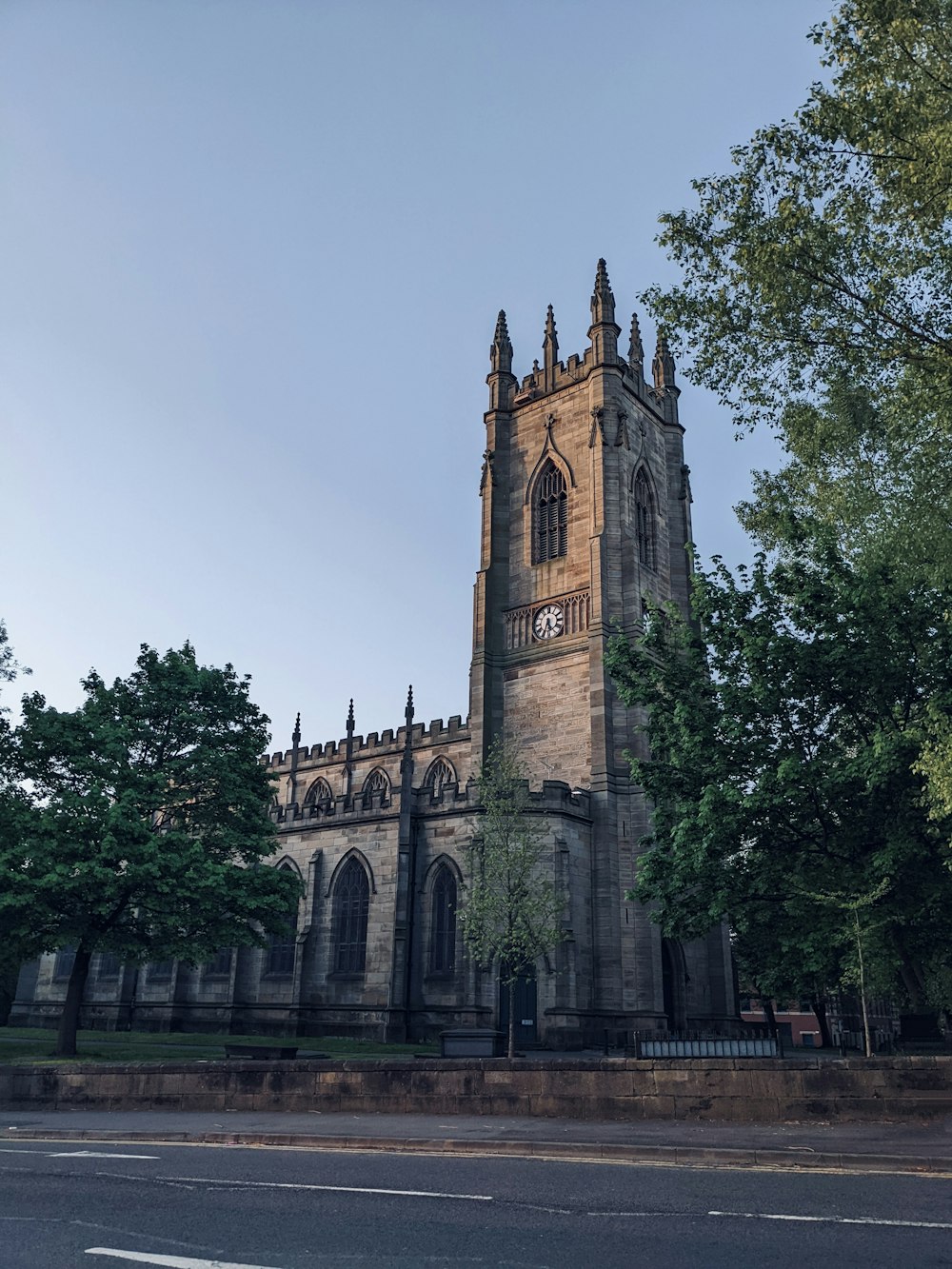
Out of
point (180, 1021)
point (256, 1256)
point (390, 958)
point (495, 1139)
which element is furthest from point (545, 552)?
point (256, 1256)

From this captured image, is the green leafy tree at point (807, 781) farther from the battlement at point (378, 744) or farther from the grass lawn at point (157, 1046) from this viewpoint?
the battlement at point (378, 744)

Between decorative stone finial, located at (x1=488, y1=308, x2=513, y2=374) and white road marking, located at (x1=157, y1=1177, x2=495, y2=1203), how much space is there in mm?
42979

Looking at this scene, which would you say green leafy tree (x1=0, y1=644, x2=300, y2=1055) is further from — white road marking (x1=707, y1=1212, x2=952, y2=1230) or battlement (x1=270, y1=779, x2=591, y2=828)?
white road marking (x1=707, y1=1212, x2=952, y2=1230)

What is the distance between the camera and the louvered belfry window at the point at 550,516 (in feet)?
142

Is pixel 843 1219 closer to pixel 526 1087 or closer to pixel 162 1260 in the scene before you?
pixel 162 1260

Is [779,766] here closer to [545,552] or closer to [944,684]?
[944,684]

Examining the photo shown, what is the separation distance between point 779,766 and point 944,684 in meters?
3.51

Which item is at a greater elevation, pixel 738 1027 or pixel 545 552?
pixel 545 552

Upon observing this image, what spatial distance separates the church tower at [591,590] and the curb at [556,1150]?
17451mm

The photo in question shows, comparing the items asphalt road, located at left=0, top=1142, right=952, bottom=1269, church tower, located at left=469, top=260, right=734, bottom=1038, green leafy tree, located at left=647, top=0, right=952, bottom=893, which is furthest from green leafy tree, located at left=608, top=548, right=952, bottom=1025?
church tower, located at left=469, top=260, right=734, bottom=1038

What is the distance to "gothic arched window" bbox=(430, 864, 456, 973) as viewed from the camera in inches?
1292

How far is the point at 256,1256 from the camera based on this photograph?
694 centimetres

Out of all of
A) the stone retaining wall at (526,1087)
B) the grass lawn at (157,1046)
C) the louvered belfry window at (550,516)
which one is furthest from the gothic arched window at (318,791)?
the stone retaining wall at (526,1087)

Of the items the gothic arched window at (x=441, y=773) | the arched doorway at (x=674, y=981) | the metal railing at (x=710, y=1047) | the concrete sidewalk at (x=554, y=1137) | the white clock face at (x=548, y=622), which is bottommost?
the concrete sidewalk at (x=554, y=1137)
